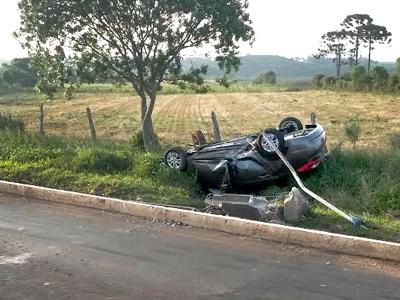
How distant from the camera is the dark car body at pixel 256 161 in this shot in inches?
336

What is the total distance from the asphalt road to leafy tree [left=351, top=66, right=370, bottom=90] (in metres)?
58.6

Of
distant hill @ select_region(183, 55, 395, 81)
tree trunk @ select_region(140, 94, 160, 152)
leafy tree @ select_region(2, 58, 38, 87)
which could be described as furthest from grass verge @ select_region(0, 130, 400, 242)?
distant hill @ select_region(183, 55, 395, 81)

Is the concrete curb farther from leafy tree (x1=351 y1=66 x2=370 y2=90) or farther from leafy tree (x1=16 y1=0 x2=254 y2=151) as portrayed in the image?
leafy tree (x1=351 y1=66 x2=370 y2=90)

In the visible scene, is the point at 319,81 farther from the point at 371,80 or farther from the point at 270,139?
the point at 270,139

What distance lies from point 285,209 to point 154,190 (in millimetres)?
2382

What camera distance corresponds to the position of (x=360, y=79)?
62.3m

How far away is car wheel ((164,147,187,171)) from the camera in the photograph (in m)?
9.16

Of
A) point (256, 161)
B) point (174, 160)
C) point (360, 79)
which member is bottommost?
point (174, 160)

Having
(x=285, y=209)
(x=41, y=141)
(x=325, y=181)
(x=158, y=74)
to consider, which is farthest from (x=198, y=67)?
(x=285, y=209)

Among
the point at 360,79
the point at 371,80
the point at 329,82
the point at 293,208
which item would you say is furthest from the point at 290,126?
the point at 329,82

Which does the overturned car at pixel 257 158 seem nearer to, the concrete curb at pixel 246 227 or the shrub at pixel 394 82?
the concrete curb at pixel 246 227

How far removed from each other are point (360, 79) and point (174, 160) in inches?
2241

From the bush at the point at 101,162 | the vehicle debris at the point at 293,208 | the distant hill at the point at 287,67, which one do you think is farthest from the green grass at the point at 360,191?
the distant hill at the point at 287,67

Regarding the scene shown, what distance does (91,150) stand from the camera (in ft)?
34.4
